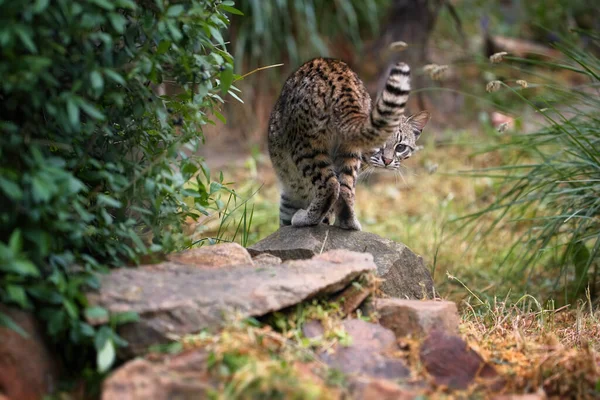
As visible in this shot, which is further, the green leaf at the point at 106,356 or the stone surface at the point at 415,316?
the stone surface at the point at 415,316

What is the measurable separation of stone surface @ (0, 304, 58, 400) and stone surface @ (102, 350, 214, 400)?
31 centimetres

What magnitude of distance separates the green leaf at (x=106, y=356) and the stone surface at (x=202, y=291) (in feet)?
0.38

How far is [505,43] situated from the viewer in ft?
37.4

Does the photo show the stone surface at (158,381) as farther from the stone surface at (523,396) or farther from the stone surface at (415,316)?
the stone surface at (523,396)

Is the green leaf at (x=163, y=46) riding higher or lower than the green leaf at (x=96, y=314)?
higher

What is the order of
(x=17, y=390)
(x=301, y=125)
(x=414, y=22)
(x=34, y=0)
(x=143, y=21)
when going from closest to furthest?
→ (x=17, y=390), (x=34, y=0), (x=143, y=21), (x=301, y=125), (x=414, y=22)

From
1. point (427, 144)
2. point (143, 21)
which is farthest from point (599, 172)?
point (427, 144)

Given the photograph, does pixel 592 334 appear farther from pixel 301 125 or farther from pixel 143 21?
pixel 143 21

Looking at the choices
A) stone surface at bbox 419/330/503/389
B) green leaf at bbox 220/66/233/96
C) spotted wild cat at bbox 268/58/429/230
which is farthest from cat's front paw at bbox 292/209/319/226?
stone surface at bbox 419/330/503/389

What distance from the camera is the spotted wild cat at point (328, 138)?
4.29 metres

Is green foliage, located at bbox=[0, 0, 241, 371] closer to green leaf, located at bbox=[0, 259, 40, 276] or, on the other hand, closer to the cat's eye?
green leaf, located at bbox=[0, 259, 40, 276]

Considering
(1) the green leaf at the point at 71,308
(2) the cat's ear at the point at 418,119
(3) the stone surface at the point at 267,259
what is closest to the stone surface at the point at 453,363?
(3) the stone surface at the point at 267,259

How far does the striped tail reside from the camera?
3.68m

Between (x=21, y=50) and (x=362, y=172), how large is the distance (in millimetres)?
2636
